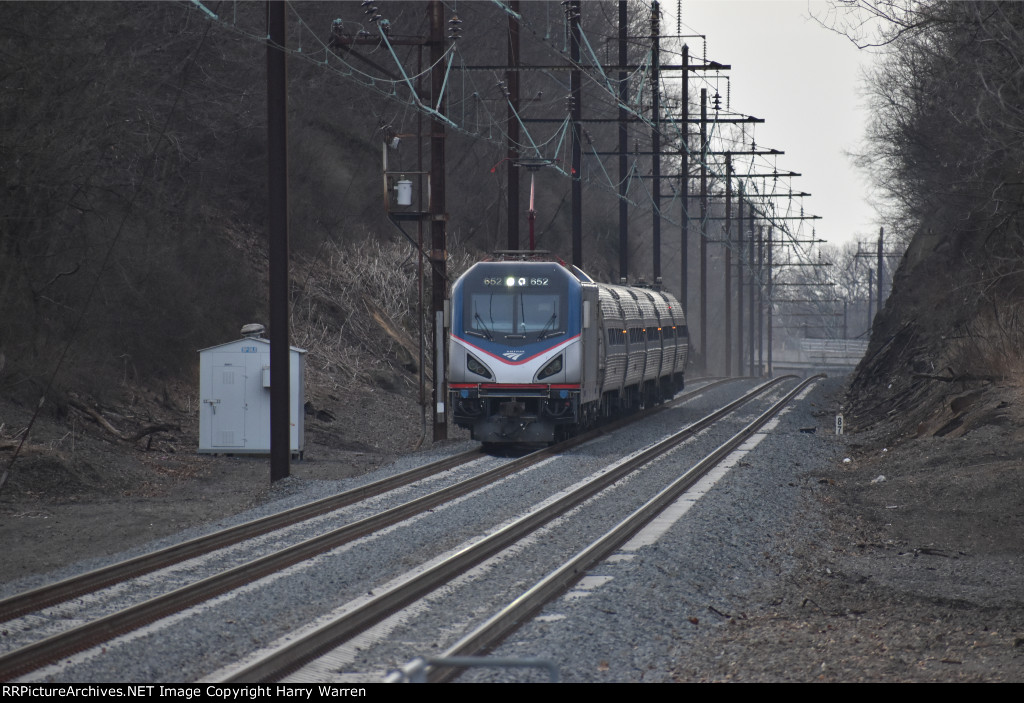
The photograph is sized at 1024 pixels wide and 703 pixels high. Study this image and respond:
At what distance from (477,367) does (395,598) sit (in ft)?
39.4

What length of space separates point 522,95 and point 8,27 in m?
36.1

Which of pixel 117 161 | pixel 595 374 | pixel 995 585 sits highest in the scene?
pixel 117 161

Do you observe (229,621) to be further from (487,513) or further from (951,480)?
(951,480)

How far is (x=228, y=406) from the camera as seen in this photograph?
18.9m

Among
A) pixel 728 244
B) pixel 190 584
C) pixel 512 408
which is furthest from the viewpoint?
pixel 728 244

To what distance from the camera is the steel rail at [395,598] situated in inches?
275

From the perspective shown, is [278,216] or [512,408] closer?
[278,216]

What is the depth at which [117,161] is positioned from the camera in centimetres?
2617

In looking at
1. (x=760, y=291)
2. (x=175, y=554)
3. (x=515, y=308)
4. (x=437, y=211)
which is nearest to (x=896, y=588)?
(x=175, y=554)

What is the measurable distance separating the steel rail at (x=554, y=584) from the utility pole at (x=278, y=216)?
17.9ft

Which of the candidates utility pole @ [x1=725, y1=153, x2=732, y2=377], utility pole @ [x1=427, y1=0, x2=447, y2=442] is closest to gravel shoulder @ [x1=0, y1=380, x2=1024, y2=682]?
utility pole @ [x1=427, y1=0, x2=447, y2=442]

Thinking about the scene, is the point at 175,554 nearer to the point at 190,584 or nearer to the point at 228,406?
Answer: the point at 190,584

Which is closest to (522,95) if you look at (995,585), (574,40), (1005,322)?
(574,40)

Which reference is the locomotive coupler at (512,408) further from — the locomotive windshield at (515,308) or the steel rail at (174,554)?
the steel rail at (174,554)
